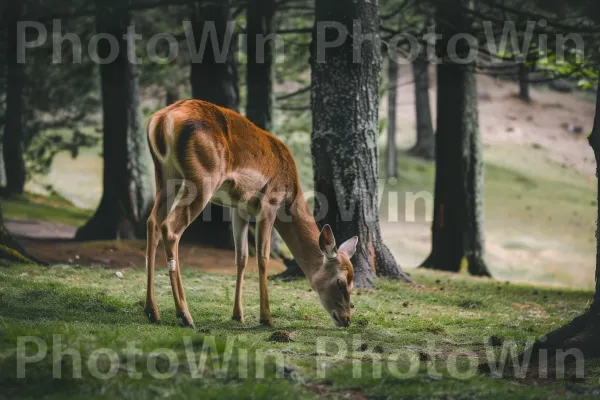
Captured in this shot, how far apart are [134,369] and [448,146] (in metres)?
12.1

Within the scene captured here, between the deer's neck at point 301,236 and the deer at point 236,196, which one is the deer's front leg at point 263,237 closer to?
the deer at point 236,196

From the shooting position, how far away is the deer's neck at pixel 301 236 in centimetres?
909

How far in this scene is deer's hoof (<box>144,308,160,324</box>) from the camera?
26.6 feet

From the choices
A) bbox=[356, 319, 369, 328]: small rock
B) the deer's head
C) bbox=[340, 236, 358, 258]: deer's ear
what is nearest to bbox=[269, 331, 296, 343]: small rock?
the deer's head

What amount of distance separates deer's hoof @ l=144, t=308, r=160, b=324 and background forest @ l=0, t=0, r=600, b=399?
0.15 meters

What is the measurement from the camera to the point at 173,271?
8.16 meters

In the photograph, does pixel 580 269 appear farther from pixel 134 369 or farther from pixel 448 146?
pixel 134 369

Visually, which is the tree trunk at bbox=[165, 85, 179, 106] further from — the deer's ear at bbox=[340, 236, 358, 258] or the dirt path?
the deer's ear at bbox=[340, 236, 358, 258]

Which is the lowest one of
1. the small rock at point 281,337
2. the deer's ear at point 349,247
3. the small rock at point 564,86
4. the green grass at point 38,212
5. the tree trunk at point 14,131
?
the green grass at point 38,212

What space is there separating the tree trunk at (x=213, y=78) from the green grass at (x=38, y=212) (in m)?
5.40

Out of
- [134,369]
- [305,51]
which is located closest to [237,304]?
[134,369]

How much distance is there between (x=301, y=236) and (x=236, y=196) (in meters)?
0.83

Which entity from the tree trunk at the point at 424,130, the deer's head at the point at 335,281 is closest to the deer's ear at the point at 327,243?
the deer's head at the point at 335,281

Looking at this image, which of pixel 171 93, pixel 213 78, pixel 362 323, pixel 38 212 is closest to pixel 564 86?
pixel 171 93
